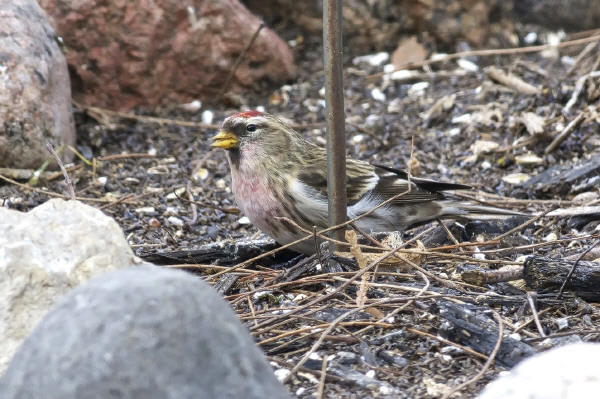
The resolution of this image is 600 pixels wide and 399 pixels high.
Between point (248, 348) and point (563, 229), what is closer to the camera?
point (248, 348)

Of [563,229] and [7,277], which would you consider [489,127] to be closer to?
[563,229]

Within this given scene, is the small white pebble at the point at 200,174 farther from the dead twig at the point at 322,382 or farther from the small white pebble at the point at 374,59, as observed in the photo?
the dead twig at the point at 322,382

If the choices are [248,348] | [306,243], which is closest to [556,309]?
[306,243]

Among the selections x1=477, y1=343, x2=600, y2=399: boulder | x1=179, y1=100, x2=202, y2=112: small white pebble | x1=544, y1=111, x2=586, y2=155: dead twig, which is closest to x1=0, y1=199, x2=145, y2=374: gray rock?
x1=477, y1=343, x2=600, y2=399: boulder

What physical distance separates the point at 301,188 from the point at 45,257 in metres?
1.73

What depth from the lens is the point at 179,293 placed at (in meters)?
1.90

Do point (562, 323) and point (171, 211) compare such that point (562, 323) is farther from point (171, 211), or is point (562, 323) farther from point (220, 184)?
point (220, 184)

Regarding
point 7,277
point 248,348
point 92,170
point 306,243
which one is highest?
point 248,348

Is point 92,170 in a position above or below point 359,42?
below

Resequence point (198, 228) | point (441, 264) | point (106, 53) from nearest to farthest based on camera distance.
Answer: point (441, 264) → point (198, 228) → point (106, 53)

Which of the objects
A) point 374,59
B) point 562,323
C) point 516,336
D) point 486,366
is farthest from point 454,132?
point 486,366

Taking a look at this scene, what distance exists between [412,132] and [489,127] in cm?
49

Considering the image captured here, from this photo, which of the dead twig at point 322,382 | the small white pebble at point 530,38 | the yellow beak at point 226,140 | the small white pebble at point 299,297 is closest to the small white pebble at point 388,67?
the small white pebble at point 530,38

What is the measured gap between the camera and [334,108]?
10.4ft
